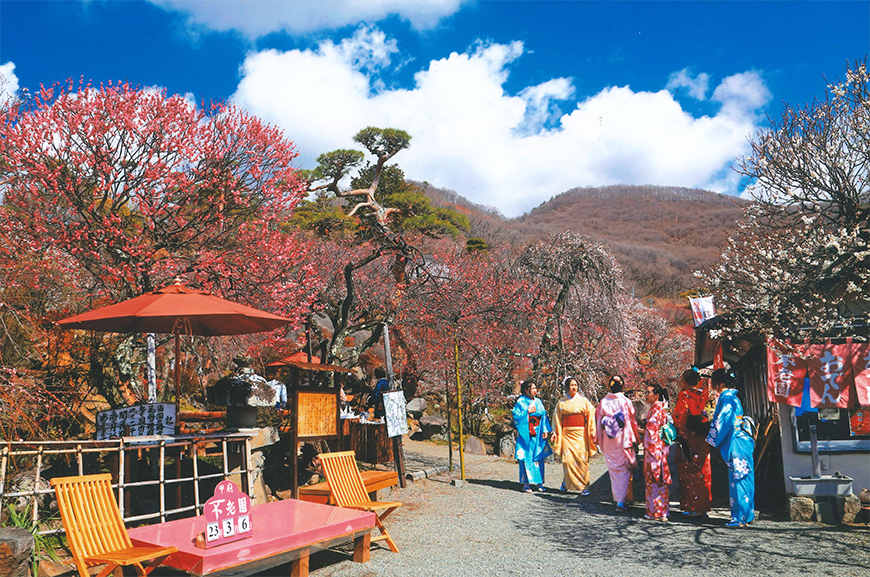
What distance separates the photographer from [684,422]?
292 inches

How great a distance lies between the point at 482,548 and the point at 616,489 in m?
2.88

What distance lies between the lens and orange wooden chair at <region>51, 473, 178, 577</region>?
3.83 metres

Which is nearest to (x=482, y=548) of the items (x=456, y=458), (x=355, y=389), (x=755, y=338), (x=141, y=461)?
(x=141, y=461)

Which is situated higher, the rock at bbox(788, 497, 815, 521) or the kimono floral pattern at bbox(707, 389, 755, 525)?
the kimono floral pattern at bbox(707, 389, 755, 525)

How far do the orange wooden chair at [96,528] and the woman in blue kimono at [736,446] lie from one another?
5.91m

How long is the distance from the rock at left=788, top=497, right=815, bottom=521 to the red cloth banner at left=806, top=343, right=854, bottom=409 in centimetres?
113

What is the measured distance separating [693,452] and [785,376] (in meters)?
1.44

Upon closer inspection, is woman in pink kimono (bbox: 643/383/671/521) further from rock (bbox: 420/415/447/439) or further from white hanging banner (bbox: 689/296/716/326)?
rock (bbox: 420/415/447/439)

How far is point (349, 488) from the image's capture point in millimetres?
5949

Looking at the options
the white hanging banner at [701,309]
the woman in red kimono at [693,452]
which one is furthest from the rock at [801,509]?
the white hanging banner at [701,309]

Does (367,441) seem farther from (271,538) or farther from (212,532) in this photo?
(212,532)

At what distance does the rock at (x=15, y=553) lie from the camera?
12.4 feet

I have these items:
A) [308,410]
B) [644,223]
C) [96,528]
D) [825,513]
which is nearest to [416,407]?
[308,410]

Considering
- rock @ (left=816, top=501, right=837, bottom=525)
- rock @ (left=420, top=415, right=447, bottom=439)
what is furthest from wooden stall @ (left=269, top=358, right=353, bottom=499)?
rock @ (left=420, top=415, right=447, bottom=439)
